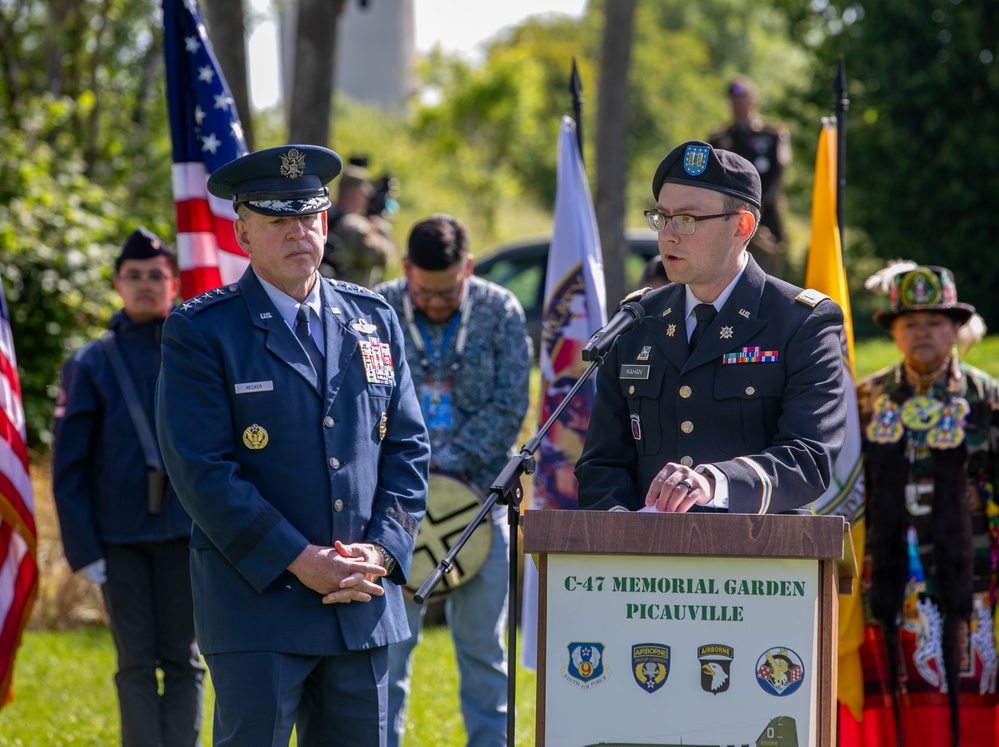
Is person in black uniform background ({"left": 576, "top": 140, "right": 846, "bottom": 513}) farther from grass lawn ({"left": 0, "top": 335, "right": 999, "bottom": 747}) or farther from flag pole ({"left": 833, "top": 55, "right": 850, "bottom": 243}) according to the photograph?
grass lawn ({"left": 0, "top": 335, "right": 999, "bottom": 747})

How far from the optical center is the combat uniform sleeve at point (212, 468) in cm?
369

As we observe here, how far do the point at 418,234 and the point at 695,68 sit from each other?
4796 centimetres

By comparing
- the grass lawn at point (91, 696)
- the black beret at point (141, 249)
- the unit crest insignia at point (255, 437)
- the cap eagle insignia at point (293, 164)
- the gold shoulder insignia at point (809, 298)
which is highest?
the cap eagle insignia at point (293, 164)

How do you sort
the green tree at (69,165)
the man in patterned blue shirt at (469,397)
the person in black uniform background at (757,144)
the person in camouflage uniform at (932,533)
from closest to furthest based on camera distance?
the person in camouflage uniform at (932,533), the man in patterned blue shirt at (469,397), the green tree at (69,165), the person in black uniform background at (757,144)

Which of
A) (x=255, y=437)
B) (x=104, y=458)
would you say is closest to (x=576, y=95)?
(x=104, y=458)

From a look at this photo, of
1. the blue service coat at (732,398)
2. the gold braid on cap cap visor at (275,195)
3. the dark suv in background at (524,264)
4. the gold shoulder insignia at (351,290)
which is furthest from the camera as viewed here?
the dark suv in background at (524,264)

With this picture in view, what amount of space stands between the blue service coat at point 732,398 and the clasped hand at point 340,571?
66cm

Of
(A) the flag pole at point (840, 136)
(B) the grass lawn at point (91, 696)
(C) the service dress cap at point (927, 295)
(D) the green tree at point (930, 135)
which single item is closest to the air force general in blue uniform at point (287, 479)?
(C) the service dress cap at point (927, 295)

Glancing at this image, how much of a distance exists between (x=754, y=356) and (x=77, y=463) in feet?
10.3

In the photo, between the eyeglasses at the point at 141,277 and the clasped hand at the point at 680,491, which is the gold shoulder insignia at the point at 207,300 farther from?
the eyeglasses at the point at 141,277

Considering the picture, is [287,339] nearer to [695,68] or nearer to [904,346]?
[904,346]

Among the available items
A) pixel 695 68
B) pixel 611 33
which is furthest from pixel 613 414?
pixel 695 68

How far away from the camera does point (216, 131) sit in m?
5.65

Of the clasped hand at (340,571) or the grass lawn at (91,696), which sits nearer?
the clasped hand at (340,571)
